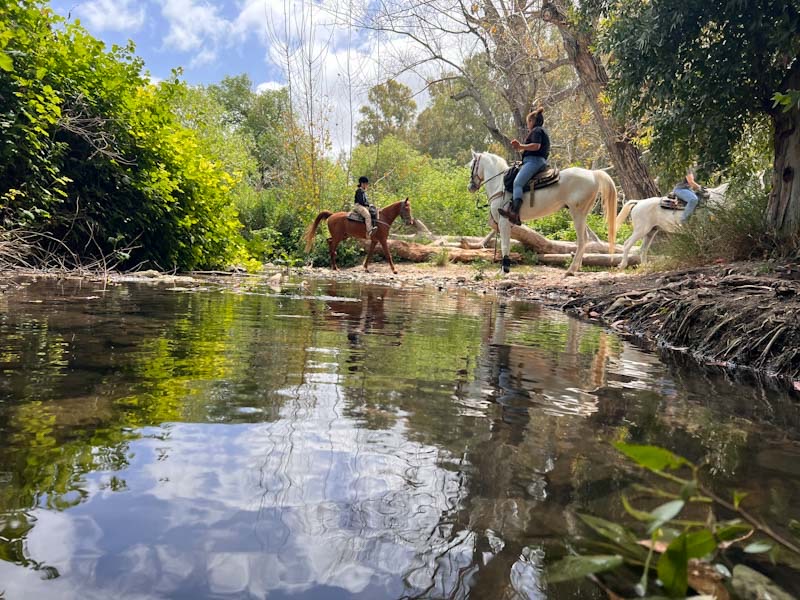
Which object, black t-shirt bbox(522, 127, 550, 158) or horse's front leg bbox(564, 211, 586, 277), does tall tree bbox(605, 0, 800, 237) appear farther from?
horse's front leg bbox(564, 211, 586, 277)

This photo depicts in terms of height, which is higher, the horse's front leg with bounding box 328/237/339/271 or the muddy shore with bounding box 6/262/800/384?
the horse's front leg with bounding box 328/237/339/271

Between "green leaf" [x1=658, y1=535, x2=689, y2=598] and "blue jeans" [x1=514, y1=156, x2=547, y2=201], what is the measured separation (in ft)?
39.5

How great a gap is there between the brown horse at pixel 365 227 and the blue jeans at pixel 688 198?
675 cm

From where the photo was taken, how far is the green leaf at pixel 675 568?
0.88 m

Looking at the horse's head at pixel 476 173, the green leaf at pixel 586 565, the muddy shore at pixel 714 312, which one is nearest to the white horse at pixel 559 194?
the horse's head at pixel 476 173

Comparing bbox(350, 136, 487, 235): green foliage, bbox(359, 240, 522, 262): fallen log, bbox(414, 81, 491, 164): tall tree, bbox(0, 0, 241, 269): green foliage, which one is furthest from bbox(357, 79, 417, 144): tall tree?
bbox(0, 0, 241, 269): green foliage

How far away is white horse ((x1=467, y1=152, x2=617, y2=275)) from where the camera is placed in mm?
12852

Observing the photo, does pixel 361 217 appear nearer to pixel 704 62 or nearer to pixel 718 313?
pixel 704 62

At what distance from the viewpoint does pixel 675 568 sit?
2.88ft

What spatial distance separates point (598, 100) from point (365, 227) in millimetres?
6733

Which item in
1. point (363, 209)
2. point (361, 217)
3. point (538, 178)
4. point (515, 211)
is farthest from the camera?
point (361, 217)

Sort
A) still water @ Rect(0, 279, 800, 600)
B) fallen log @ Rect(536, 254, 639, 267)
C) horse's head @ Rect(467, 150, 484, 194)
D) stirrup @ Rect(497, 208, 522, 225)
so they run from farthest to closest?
fallen log @ Rect(536, 254, 639, 267) → horse's head @ Rect(467, 150, 484, 194) → stirrup @ Rect(497, 208, 522, 225) → still water @ Rect(0, 279, 800, 600)

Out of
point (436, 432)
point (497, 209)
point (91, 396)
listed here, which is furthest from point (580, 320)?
point (497, 209)

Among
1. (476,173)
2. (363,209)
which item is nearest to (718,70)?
(476,173)
